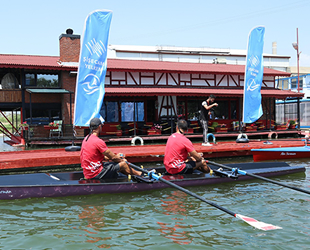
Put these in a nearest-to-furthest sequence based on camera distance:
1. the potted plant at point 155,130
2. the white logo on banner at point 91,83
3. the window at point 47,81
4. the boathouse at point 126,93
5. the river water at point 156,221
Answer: the river water at point 156,221
the white logo on banner at point 91,83
the boathouse at point 126,93
the potted plant at point 155,130
the window at point 47,81

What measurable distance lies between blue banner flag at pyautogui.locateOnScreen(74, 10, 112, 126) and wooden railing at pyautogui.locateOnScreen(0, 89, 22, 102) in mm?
11154

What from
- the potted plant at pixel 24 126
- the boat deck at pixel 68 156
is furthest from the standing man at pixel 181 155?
the potted plant at pixel 24 126

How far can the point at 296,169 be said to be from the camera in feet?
34.3

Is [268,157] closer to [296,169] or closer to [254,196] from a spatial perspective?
[296,169]

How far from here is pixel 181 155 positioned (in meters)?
8.41

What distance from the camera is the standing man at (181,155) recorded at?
8141 millimetres

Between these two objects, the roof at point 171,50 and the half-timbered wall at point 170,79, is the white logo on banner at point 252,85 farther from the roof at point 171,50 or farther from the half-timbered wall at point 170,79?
the roof at point 171,50

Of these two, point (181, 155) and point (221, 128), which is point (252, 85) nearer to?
point (221, 128)

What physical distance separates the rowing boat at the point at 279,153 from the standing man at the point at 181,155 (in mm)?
5369

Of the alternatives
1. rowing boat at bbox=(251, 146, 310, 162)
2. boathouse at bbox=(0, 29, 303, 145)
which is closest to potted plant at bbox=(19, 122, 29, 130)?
boathouse at bbox=(0, 29, 303, 145)

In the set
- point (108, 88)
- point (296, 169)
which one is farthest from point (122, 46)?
point (296, 169)

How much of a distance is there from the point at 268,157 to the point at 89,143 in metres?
8.62

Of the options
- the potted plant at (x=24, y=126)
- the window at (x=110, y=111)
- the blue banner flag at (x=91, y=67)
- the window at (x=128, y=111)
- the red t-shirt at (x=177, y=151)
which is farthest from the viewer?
the window at (x=128, y=111)

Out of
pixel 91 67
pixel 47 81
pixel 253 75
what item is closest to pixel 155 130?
pixel 47 81
